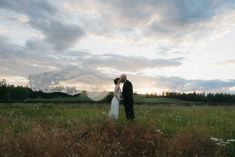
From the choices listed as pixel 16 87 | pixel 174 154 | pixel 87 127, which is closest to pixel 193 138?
pixel 174 154

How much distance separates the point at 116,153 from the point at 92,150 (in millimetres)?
571

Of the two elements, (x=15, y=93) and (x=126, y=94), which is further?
(x=15, y=93)

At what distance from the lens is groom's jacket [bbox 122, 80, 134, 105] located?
16734 mm

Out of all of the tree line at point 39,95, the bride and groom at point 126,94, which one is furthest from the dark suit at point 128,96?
the tree line at point 39,95

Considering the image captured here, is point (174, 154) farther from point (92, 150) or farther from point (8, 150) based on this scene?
point (8, 150)

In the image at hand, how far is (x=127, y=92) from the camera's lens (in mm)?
16844

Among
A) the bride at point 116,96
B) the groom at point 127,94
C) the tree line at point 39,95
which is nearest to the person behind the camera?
the groom at point 127,94

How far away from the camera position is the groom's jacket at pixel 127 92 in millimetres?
16734

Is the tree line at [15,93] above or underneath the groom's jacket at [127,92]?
above

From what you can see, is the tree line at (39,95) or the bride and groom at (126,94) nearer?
the bride and groom at (126,94)

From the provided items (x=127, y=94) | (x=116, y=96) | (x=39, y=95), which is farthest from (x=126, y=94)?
(x=39, y=95)

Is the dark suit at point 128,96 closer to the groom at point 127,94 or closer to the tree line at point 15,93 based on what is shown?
the groom at point 127,94

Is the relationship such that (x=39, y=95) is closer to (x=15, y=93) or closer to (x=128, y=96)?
(x=15, y=93)

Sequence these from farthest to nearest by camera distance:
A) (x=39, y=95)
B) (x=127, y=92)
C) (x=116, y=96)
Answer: (x=39, y=95) < (x=116, y=96) < (x=127, y=92)
